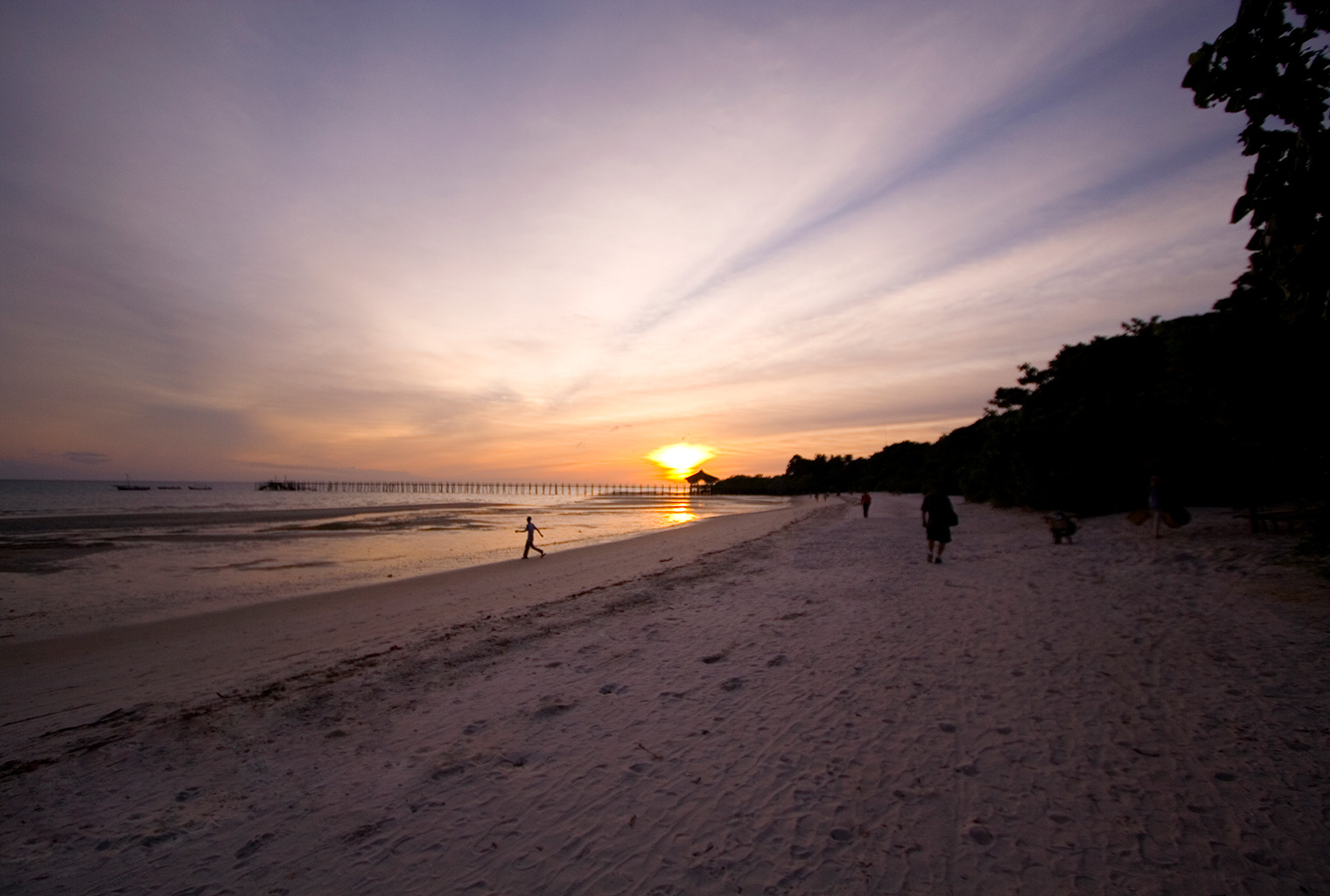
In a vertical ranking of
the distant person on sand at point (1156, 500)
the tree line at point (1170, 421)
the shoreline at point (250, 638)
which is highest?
the tree line at point (1170, 421)

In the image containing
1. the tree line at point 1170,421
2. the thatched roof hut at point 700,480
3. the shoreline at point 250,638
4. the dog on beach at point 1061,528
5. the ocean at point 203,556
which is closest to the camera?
the shoreline at point 250,638

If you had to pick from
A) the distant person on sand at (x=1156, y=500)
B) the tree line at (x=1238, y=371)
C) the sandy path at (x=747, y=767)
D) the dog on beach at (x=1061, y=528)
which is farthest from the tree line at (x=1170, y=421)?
the dog on beach at (x=1061, y=528)

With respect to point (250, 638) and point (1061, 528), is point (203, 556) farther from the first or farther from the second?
point (1061, 528)

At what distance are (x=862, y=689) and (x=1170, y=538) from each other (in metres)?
12.8

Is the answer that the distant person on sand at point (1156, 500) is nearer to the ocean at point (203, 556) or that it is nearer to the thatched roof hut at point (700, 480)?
the ocean at point (203, 556)

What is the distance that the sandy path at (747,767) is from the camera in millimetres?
3266

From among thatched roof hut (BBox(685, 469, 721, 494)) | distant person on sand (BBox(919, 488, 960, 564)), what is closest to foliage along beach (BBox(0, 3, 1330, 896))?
distant person on sand (BBox(919, 488, 960, 564))

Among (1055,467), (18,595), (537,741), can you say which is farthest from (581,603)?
(1055,467)

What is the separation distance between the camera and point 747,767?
431 cm

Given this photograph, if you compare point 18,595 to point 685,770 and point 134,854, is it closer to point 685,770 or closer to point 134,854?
point 134,854

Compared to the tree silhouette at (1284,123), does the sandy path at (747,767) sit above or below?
below

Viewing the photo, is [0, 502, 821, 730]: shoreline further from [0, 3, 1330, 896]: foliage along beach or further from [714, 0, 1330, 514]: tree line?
[714, 0, 1330, 514]: tree line

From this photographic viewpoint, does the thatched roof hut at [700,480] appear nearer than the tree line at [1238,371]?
No

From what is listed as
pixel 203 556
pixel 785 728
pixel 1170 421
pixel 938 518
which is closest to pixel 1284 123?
pixel 785 728
